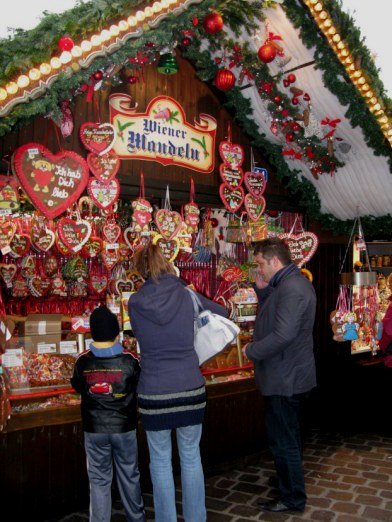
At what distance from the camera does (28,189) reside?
440 centimetres

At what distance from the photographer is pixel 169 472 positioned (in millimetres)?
3670

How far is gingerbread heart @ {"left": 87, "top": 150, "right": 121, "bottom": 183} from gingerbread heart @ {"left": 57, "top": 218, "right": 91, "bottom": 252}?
505 millimetres

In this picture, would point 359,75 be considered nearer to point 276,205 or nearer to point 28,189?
point 276,205

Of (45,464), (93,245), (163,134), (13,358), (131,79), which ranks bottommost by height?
(45,464)

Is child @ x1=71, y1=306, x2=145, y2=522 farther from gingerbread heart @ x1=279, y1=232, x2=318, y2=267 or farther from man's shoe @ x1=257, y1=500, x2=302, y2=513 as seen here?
gingerbread heart @ x1=279, y1=232, x2=318, y2=267

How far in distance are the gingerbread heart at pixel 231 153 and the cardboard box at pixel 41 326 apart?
2470mm

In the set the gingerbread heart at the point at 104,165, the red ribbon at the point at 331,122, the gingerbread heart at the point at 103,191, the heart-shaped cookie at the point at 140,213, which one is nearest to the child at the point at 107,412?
the gingerbread heart at the point at 103,191

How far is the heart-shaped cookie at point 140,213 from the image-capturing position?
5.30 m

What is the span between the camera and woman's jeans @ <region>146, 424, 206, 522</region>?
3.64 m

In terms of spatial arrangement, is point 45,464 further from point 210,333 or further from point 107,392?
point 210,333

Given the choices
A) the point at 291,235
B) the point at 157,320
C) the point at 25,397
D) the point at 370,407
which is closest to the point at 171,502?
the point at 157,320

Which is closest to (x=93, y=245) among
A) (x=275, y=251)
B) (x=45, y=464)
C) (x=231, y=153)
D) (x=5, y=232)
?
(x=5, y=232)

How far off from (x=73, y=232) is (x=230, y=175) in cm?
192

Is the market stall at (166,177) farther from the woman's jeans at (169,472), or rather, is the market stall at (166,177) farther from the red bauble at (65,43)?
the woman's jeans at (169,472)
